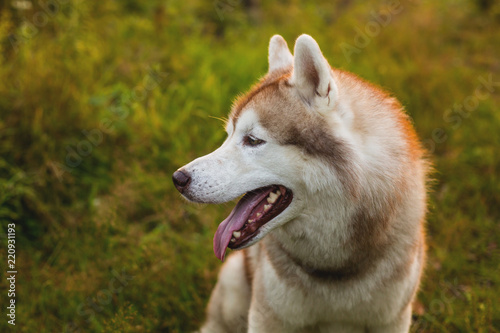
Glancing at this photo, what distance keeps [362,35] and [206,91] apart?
2730 millimetres

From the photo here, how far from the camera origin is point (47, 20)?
5086mm

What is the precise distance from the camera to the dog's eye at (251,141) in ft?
6.99

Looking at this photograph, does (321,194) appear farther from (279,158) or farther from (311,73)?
(311,73)

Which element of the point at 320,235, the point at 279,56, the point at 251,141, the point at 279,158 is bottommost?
the point at 320,235

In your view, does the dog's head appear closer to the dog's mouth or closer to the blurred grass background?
the dog's mouth

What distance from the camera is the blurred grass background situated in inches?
122

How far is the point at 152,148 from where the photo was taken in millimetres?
4293

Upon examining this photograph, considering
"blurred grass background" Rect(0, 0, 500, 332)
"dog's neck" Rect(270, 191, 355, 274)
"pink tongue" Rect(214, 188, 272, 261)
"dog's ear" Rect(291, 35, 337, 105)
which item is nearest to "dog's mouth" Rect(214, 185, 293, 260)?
"pink tongue" Rect(214, 188, 272, 261)

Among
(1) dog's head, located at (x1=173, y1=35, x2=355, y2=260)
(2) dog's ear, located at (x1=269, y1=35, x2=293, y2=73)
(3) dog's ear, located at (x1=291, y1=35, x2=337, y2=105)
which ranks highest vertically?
(2) dog's ear, located at (x1=269, y1=35, x2=293, y2=73)

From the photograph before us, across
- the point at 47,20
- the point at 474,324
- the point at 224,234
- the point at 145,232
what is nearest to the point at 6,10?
the point at 47,20

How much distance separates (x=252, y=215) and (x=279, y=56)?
1.03 meters

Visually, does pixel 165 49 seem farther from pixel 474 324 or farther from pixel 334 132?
pixel 474 324

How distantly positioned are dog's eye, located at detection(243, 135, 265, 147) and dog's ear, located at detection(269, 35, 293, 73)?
1.98 feet

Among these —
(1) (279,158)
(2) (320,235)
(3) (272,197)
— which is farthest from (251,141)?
(2) (320,235)
